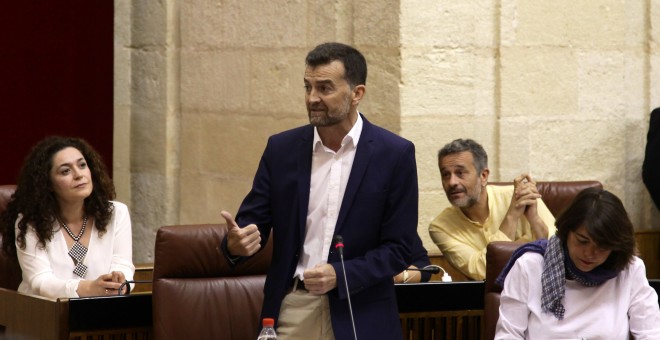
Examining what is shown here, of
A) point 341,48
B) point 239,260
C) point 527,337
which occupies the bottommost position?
point 527,337

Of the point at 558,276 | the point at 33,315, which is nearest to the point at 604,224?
the point at 558,276

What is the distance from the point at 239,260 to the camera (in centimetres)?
361

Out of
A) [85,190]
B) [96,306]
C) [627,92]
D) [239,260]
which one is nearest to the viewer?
[239,260]

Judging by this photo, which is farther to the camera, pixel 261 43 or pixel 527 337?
pixel 261 43

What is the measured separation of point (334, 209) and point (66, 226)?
1.55 metres

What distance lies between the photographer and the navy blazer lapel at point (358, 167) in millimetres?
3572

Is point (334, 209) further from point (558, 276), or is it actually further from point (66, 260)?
point (66, 260)

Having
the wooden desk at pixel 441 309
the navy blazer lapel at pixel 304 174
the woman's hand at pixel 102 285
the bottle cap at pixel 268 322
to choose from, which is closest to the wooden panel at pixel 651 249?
the wooden desk at pixel 441 309

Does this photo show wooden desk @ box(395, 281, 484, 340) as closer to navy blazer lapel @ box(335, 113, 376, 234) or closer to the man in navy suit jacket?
the man in navy suit jacket

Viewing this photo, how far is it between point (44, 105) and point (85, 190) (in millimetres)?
2515

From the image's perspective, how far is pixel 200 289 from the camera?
4219 millimetres

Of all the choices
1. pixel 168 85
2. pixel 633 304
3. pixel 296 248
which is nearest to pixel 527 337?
pixel 633 304

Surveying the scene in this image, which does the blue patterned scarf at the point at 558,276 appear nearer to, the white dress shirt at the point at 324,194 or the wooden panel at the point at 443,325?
the white dress shirt at the point at 324,194

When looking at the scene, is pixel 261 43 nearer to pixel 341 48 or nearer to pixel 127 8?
pixel 127 8
